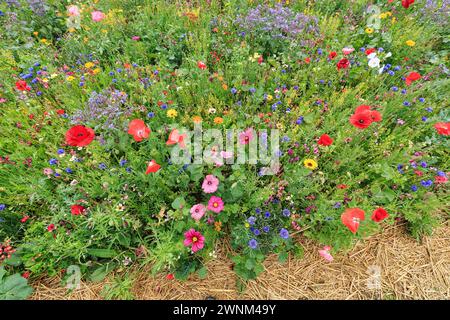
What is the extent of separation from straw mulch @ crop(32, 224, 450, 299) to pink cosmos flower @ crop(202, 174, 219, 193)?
1.74 feet

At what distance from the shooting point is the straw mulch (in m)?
2.03

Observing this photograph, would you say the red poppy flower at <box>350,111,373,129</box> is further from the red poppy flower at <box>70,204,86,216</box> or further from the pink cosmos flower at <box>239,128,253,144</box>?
the red poppy flower at <box>70,204,86,216</box>

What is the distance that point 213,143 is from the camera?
2.28 m

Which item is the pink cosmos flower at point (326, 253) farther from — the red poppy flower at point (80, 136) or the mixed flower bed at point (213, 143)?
the red poppy flower at point (80, 136)

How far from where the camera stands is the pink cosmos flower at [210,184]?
199 cm

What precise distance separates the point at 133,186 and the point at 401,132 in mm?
2344

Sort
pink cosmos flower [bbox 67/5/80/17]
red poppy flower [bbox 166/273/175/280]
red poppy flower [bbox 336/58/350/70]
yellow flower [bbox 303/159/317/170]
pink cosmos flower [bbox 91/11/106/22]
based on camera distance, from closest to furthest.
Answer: red poppy flower [bbox 166/273/175/280] → yellow flower [bbox 303/159/317/170] → red poppy flower [bbox 336/58/350/70] → pink cosmos flower [bbox 91/11/106/22] → pink cosmos flower [bbox 67/5/80/17]

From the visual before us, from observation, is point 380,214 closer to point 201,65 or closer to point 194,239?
point 194,239

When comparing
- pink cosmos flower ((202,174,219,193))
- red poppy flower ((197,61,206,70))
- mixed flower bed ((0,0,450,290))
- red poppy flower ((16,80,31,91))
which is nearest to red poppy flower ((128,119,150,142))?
mixed flower bed ((0,0,450,290))
